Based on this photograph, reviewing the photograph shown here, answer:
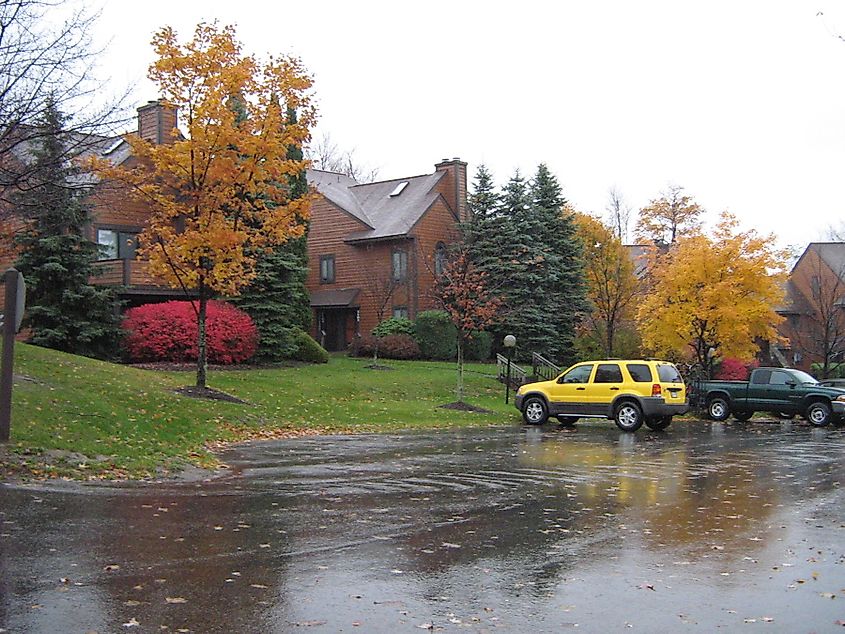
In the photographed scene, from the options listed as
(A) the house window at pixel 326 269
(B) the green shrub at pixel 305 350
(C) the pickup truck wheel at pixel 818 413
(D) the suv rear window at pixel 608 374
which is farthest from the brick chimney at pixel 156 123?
(C) the pickup truck wheel at pixel 818 413

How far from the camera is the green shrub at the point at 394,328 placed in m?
41.6

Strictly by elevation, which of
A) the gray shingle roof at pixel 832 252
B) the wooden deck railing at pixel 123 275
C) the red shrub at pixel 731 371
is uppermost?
the gray shingle roof at pixel 832 252

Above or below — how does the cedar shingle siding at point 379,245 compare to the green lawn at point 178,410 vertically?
above

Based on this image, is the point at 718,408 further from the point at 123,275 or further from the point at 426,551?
the point at 426,551

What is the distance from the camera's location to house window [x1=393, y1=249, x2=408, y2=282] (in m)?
43.9

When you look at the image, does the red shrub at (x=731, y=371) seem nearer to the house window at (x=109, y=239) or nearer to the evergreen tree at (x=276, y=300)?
the evergreen tree at (x=276, y=300)

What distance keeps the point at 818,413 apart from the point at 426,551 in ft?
75.8

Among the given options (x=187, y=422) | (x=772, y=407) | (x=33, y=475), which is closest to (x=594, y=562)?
(x=33, y=475)

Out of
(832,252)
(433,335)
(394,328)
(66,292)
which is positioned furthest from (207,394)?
(832,252)

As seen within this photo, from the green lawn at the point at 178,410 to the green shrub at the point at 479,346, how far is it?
244 inches

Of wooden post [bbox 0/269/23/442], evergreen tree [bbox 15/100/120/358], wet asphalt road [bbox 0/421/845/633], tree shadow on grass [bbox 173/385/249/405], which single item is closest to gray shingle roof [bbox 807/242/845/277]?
evergreen tree [bbox 15/100/120/358]

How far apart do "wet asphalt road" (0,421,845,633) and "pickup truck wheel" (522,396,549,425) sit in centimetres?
1045

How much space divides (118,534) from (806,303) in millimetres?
52764

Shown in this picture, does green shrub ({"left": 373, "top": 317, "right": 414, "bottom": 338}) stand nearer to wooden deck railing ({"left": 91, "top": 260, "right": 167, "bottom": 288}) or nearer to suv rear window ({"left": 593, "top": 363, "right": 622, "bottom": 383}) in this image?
wooden deck railing ({"left": 91, "top": 260, "right": 167, "bottom": 288})
